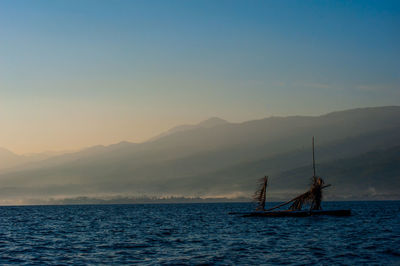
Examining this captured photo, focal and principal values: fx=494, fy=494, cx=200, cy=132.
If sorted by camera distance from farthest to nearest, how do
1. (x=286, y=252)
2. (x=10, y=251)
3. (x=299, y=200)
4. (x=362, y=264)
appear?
(x=299, y=200) → (x=10, y=251) → (x=286, y=252) → (x=362, y=264)

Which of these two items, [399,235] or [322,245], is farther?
[399,235]

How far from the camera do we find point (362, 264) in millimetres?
36562

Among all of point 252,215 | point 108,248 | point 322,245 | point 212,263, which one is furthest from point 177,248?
point 252,215

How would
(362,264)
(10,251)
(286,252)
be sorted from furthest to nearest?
(10,251) < (286,252) < (362,264)

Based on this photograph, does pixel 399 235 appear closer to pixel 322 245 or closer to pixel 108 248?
pixel 322 245

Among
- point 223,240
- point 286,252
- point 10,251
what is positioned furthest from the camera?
point 223,240

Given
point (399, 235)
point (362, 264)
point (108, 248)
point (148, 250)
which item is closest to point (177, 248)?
point (148, 250)

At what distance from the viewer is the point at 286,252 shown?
140 feet

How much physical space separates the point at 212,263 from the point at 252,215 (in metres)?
56.3

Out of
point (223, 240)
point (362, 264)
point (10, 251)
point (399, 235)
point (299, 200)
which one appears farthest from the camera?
point (299, 200)

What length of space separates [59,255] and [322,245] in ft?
79.7

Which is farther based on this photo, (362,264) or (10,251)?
(10,251)

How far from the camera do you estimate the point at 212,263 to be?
37094 mm

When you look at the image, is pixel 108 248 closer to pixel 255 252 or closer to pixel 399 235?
pixel 255 252
